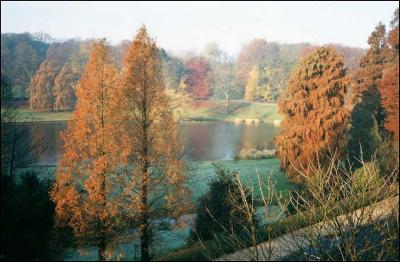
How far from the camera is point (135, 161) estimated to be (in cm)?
1157

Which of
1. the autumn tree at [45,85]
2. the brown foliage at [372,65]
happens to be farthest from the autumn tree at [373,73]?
the autumn tree at [45,85]

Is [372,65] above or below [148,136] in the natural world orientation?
above

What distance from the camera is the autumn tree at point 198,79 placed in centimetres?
4694

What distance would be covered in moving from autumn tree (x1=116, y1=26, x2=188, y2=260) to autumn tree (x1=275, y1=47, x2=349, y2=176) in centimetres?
1005

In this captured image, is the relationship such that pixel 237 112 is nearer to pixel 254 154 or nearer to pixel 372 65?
pixel 254 154

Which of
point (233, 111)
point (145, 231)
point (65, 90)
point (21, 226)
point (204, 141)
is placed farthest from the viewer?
point (233, 111)

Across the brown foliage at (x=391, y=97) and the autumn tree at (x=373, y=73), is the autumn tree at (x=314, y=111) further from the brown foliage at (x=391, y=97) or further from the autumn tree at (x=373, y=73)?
the autumn tree at (x=373, y=73)

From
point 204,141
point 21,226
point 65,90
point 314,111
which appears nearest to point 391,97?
point 314,111

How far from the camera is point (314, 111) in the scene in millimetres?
20531

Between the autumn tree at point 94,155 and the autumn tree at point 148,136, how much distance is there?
0.79m

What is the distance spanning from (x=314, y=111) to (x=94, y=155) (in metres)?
13.3

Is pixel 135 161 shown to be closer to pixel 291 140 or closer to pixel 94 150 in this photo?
pixel 94 150

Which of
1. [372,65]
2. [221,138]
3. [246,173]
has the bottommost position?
[246,173]

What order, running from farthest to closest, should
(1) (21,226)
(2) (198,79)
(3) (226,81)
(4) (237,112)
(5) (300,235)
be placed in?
(3) (226,81) < (2) (198,79) < (4) (237,112) < (5) (300,235) < (1) (21,226)
